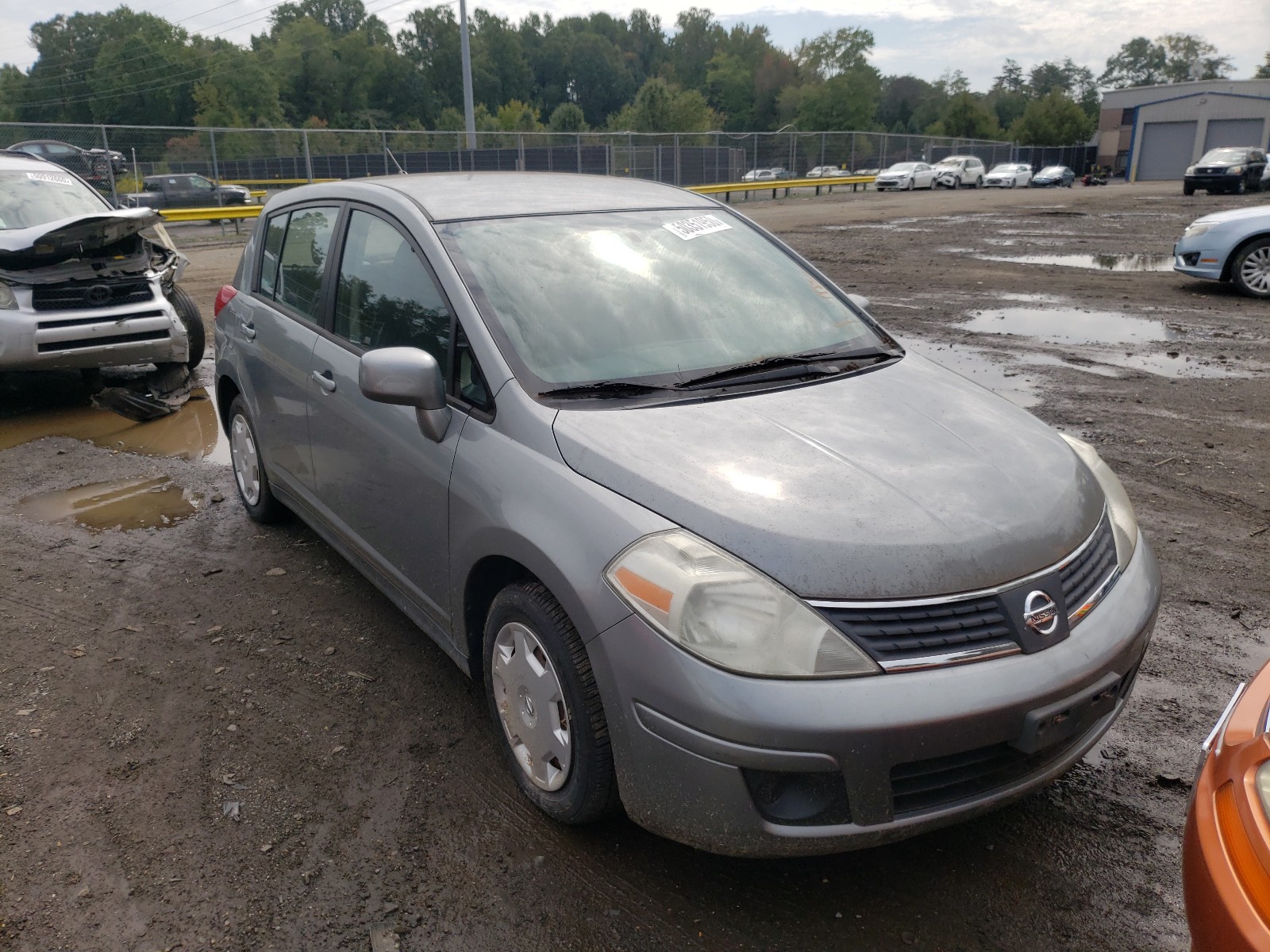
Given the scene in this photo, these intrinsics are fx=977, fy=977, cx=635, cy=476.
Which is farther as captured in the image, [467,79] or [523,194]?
[467,79]

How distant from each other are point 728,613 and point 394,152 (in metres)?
28.9

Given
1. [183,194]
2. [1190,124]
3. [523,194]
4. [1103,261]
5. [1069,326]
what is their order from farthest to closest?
[1190,124]
[183,194]
[1103,261]
[1069,326]
[523,194]

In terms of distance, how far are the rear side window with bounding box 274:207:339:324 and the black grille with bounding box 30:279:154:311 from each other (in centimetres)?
367

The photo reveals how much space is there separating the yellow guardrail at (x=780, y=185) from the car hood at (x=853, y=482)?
2851 centimetres

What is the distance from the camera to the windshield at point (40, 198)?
7.70 meters

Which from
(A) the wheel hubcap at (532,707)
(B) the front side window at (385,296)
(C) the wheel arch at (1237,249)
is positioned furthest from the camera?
(C) the wheel arch at (1237,249)

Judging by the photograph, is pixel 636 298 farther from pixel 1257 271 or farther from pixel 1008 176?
pixel 1008 176

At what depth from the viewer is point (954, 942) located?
2367 millimetres

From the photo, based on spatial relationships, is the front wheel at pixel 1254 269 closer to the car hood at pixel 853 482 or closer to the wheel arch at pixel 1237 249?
the wheel arch at pixel 1237 249

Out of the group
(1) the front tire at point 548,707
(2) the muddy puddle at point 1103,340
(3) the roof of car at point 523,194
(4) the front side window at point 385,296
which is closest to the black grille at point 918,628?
(1) the front tire at point 548,707

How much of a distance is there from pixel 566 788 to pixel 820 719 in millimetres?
841

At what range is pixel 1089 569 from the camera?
2561mm

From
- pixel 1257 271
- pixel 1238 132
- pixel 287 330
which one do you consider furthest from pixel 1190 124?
pixel 287 330

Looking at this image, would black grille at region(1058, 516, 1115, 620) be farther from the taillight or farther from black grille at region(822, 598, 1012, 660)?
the taillight
